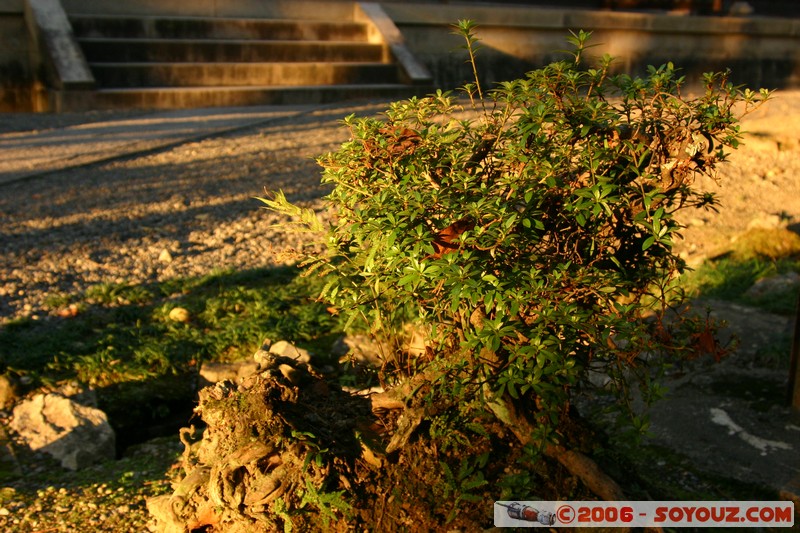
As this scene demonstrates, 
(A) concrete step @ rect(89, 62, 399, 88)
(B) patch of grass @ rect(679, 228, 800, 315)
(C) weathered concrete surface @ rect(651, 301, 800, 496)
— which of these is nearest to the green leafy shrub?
(C) weathered concrete surface @ rect(651, 301, 800, 496)

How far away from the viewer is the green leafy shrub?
2486 millimetres

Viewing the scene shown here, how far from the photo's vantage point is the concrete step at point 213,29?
12.8m

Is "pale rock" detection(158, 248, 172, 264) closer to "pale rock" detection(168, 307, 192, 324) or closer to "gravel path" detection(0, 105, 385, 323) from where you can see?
"gravel path" detection(0, 105, 385, 323)

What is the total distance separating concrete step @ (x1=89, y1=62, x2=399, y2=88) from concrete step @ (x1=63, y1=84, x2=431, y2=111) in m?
0.31

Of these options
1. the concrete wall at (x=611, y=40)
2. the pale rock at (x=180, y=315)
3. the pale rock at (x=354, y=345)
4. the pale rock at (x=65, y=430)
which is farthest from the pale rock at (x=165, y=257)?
the concrete wall at (x=611, y=40)

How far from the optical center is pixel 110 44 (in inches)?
492

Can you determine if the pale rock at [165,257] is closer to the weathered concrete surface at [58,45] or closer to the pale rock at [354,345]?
the pale rock at [354,345]

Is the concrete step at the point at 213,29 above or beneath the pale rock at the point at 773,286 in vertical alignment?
above

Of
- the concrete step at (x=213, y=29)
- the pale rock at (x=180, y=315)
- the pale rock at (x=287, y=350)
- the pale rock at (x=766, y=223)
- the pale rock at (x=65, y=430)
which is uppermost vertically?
the concrete step at (x=213, y=29)

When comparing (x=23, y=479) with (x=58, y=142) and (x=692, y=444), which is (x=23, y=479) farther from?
(x=58, y=142)

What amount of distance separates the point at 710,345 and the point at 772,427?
1.32 meters

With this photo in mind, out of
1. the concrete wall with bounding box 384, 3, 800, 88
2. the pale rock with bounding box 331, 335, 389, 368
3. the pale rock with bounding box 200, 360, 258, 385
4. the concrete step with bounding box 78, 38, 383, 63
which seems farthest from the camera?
the concrete wall with bounding box 384, 3, 800, 88

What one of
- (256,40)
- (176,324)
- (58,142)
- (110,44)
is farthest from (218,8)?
(176,324)

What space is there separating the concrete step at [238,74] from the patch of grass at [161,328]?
7.53 m
